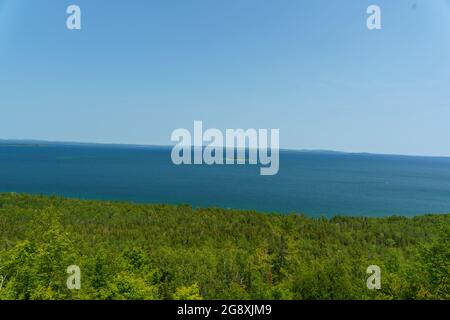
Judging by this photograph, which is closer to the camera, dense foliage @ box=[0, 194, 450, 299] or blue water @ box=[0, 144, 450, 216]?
dense foliage @ box=[0, 194, 450, 299]

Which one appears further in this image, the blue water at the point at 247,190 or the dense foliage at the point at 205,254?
the blue water at the point at 247,190

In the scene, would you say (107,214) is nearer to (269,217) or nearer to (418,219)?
(269,217)

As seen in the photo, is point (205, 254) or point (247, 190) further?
point (247, 190)

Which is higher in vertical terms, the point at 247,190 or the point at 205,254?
the point at 247,190

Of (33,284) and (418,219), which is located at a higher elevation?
(33,284)
